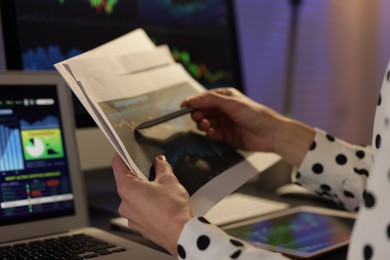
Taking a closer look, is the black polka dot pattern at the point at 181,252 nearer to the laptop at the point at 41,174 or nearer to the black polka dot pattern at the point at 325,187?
the laptop at the point at 41,174

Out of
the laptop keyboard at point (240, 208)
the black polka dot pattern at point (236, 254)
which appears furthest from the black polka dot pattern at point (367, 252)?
A: the laptop keyboard at point (240, 208)

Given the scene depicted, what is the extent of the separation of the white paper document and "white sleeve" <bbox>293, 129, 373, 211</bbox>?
0.07m

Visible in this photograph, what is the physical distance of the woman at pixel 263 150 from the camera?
35cm

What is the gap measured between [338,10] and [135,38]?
1.25 metres

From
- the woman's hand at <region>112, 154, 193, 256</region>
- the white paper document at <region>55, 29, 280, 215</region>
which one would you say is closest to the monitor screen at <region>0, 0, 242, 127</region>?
the white paper document at <region>55, 29, 280, 215</region>

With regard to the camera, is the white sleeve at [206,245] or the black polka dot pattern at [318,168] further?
the black polka dot pattern at [318,168]

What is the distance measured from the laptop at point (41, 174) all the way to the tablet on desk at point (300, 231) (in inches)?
6.2

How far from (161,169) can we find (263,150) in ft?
1.03

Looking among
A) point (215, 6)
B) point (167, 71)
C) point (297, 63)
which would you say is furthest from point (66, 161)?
point (297, 63)

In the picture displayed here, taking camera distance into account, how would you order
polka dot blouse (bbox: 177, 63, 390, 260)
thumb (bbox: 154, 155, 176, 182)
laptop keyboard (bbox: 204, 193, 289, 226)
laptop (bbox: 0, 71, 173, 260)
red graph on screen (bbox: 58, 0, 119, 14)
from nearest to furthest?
polka dot blouse (bbox: 177, 63, 390, 260), thumb (bbox: 154, 155, 176, 182), laptop (bbox: 0, 71, 173, 260), laptop keyboard (bbox: 204, 193, 289, 226), red graph on screen (bbox: 58, 0, 119, 14)

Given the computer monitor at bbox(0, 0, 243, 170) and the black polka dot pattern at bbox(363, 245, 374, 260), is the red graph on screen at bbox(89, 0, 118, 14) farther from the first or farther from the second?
the black polka dot pattern at bbox(363, 245, 374, 260)

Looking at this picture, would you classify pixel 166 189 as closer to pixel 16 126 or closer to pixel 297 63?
pixel 16 126

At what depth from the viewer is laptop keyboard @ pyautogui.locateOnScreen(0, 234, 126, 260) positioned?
0.52 m

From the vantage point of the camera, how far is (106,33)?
875mm
